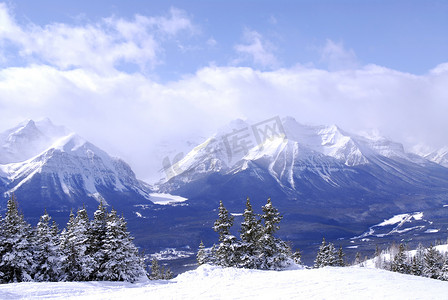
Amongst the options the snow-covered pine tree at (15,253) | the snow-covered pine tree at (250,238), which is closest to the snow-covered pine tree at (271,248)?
the snow-covered pine tree at (250,238)

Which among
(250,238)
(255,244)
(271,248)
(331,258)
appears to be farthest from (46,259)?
(331,258)

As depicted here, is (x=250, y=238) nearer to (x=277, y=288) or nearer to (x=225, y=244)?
(x=225, y=244)

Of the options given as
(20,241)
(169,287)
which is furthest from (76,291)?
(20,241)

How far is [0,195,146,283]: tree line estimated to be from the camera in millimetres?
43344

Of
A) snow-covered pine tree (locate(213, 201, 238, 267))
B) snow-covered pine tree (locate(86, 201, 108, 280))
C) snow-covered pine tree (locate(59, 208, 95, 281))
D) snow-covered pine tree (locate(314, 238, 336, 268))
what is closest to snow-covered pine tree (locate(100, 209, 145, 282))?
snow-covered pine tree (locate(86, 201, 108, 280))

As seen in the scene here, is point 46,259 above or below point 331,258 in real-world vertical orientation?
above

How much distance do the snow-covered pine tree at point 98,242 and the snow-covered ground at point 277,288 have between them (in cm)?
779

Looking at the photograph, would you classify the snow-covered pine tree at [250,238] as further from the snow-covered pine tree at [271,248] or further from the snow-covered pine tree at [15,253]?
the snow-covered pine tree at [15,253]

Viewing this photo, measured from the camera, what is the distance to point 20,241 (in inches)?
1731

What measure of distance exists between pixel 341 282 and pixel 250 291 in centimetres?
811

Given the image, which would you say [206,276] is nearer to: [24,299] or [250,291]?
[250,291]

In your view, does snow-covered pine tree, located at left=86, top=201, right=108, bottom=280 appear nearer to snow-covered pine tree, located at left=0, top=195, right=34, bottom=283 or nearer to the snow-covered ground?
snow-covered pine tree, located at left=0, top=195, right=34, bottom=283

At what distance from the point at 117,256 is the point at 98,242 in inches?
159

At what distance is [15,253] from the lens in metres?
43.0
